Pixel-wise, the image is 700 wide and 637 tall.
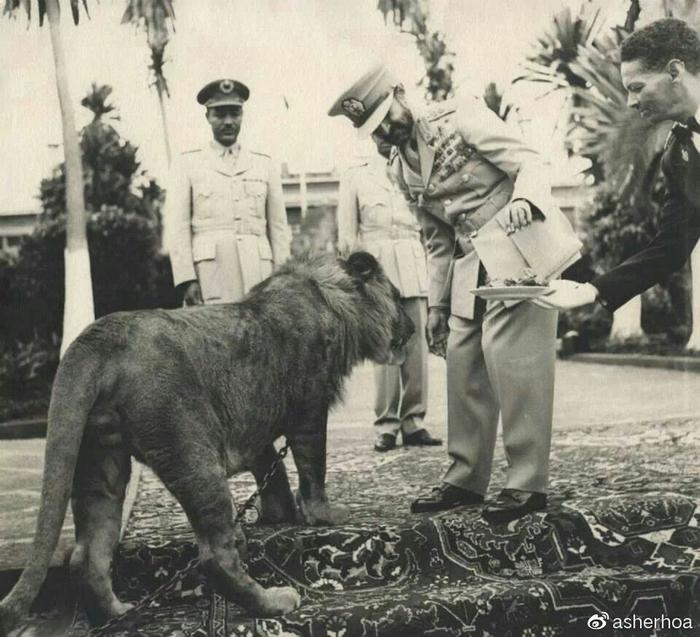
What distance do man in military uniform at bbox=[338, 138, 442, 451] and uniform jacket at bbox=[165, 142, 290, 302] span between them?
0.38 m

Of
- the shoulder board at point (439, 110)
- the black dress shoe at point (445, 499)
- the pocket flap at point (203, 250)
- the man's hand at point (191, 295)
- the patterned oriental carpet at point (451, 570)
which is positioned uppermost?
the shoulder board at point (439, 110)

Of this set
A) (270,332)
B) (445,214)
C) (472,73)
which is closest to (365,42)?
(472,73)

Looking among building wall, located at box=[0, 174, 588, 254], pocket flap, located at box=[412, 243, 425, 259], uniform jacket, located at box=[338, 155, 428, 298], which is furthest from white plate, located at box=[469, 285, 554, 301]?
pocket flap, located at box=[412, 243, 425, 259]

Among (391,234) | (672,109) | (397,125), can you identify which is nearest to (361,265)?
(397,125)

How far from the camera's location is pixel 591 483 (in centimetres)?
396

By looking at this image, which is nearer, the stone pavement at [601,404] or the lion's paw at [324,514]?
the lion's paw at [324,514]

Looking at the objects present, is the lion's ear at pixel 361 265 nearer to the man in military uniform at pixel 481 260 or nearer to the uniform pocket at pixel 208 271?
the man in military uniform at pixel 481 260

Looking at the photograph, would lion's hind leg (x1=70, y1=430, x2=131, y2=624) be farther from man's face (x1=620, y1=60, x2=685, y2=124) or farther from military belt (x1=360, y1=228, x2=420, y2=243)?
man's face (x1=620, y1=60, x2=685, y2=124)

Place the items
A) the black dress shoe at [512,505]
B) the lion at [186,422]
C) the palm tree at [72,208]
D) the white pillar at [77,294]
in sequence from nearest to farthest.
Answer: the lion at [186,422] < the black dress shoe at [512,505] < the palm tree at [72,208] < the white pillar at [77,294]

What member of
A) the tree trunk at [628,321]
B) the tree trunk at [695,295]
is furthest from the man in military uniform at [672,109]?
the tree trunk at [628,321]

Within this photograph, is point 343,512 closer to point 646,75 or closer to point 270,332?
point 270,332

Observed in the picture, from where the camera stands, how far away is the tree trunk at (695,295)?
4.19 m

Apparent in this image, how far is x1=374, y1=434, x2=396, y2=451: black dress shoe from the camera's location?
4590 millimetres

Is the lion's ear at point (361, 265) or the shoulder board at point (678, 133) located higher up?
the shoulder board at point (678, 133)
